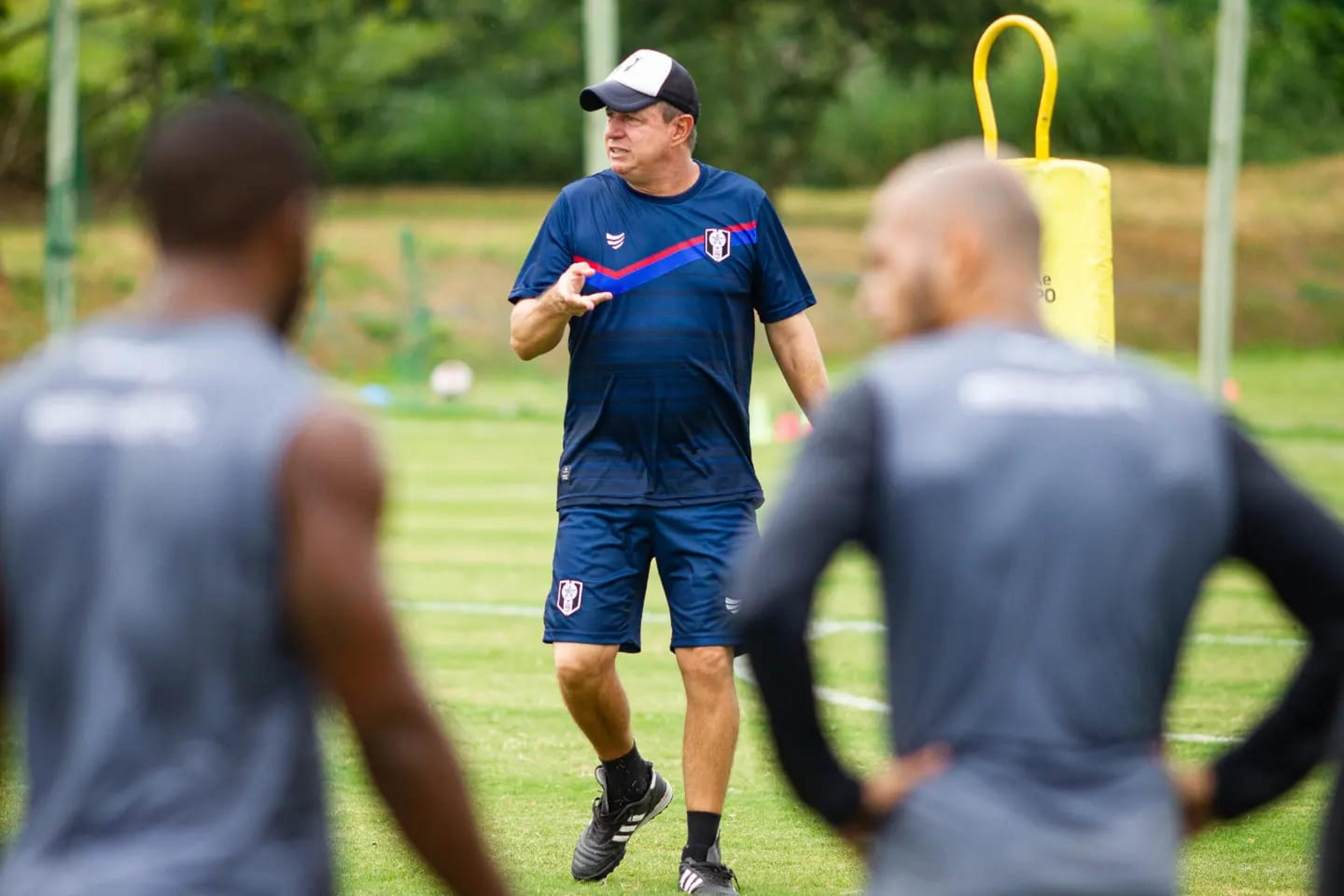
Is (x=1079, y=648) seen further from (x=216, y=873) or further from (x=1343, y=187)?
(x=1343, y=187)

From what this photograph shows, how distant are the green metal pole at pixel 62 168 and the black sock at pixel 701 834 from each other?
2236 centimetres

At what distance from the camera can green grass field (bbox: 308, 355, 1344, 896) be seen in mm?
6625

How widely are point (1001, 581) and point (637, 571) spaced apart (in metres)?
4.00

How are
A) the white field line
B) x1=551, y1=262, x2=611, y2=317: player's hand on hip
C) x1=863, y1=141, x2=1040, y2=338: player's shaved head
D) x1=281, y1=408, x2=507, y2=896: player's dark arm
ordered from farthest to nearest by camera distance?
1. the white field line
2. x1=551, y1=262, x2=611, y2=317: player's hand on hip
3. x1=863, y1=141, x2=1040, y2=338: player's shaved head
4. x1=281, y1=408, x2=507, y2=896: player's dark arm

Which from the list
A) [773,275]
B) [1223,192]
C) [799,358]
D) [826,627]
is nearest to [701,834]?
[799,358]

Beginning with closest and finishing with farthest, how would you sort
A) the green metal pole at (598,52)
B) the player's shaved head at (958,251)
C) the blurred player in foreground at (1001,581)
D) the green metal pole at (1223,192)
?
the blurred player in foreground at (1001,581)
the player's shaved head at (958,251)
the green metal pole at (598,52)
the green metal pole at (1223,192)

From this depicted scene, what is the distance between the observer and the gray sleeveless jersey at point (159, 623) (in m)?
2.56

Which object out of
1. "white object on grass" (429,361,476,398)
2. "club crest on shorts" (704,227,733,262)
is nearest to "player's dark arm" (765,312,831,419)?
"club crest on shorts" (704,227,733,262)

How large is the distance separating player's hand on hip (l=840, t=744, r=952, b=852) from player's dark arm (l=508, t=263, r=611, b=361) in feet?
11.2

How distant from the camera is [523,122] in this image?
5962cm

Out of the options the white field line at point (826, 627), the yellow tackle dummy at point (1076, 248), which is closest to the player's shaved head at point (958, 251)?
the yellow tackle dummy at point (1076, 248)

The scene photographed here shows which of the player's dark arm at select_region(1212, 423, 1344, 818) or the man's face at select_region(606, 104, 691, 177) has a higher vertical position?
the man's face at select_region(606, 104, 691, 177)

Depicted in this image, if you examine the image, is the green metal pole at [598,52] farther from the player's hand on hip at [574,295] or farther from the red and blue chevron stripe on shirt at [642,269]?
the player's hand on hip at [574,295]

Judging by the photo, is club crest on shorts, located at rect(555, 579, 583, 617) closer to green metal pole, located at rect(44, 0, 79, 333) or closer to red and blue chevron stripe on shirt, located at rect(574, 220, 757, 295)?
red and blue chevron stripe on shirt, located at rect(574, 220, 757, 295)
